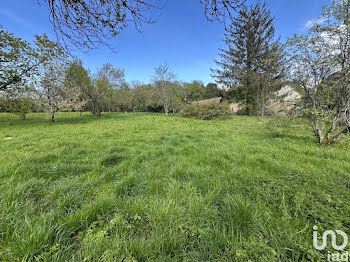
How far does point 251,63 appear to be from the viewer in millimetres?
19812

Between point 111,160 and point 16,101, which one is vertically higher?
point 16,101

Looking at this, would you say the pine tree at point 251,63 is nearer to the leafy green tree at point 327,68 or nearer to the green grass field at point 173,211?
the leafy green tree at point 327,68

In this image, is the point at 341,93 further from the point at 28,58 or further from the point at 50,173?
the point at 28,58

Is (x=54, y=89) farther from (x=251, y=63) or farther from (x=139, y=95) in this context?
(x=251, y=63)

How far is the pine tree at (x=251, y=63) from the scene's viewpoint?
59.1ft

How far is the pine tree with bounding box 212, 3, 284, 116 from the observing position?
18017mm

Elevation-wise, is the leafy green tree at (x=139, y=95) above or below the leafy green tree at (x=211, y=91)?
below

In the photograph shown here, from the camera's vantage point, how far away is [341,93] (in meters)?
4.10

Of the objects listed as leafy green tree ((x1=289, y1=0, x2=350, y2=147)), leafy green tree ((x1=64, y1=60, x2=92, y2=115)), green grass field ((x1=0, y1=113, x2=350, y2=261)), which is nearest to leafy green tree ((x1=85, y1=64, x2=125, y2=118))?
→ leafy green tree ((x1=64, y1=60, x2=92, y2=115))

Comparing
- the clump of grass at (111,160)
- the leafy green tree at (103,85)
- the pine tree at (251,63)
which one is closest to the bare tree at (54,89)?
the leafy green tree at (103,85)

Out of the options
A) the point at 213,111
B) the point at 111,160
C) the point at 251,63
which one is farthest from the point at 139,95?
the point at 111,160

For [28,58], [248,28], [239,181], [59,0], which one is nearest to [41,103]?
[28,58]

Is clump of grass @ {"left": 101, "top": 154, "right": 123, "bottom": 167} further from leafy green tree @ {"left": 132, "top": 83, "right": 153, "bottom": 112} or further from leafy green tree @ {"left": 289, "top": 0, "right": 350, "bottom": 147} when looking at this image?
leafy green tree @ {"left": 132, "top": 83, "right": 153, "bottom": 112}

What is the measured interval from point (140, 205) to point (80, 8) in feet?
10.6
